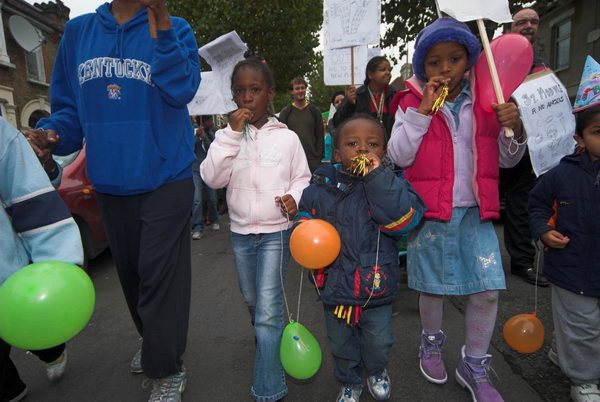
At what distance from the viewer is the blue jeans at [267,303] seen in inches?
83.5

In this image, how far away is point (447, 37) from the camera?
2.00 metres

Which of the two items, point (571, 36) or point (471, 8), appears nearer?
point (471, 8)

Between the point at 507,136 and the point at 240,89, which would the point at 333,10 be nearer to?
the point at 240,89

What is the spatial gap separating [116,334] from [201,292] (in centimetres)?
100

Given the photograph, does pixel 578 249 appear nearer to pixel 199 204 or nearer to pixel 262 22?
pixel 199 204

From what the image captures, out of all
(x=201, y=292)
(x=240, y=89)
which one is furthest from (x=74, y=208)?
(x=240, y=89)

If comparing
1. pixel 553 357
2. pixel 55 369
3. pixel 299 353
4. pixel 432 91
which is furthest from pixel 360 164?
pixel 55 369

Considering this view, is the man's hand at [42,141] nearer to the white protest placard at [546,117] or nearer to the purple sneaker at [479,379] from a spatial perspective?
the purple sneaker at [479,379]

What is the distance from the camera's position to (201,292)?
4.10 meters

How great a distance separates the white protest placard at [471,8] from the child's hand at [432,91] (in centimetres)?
32

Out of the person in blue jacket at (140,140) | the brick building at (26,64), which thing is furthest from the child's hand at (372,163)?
the brick building at (26,64)

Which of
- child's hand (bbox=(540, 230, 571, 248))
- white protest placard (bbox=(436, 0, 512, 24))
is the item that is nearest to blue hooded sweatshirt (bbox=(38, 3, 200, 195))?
white protest placard (bbox=(436, 0, 512, 24))

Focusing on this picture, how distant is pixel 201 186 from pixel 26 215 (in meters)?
5.55

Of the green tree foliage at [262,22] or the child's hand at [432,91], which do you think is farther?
the green tree foliage at [262,22]
